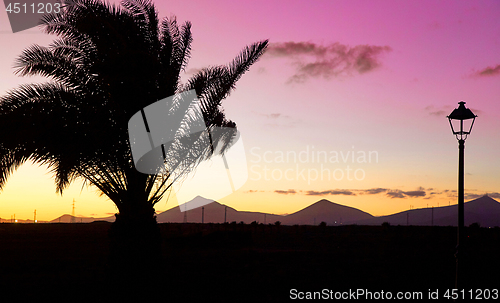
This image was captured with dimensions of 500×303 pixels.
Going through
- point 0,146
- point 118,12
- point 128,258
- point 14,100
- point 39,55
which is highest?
Result: point 118,12

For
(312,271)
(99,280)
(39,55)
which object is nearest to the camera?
(39,55)

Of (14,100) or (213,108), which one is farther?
(213,108)

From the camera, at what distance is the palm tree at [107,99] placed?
10516 mm

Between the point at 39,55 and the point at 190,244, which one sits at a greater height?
the point at 39,55

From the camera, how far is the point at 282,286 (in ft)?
43.3

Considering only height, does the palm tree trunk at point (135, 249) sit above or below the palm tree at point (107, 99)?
below

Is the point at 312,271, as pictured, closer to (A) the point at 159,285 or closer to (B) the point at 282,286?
(B) the point at 282,286

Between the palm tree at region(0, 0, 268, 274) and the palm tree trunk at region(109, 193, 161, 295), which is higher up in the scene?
the palm tree at region(0, 0, 268, 274)

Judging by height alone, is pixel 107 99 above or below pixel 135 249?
above

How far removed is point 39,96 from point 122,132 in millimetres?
2356

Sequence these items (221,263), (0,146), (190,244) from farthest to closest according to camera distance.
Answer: (190,244) < (221,263) < (0,146)

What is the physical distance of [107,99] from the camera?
11.2 m

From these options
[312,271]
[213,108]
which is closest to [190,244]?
[312,271]

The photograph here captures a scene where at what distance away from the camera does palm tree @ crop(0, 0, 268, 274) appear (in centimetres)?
1052
